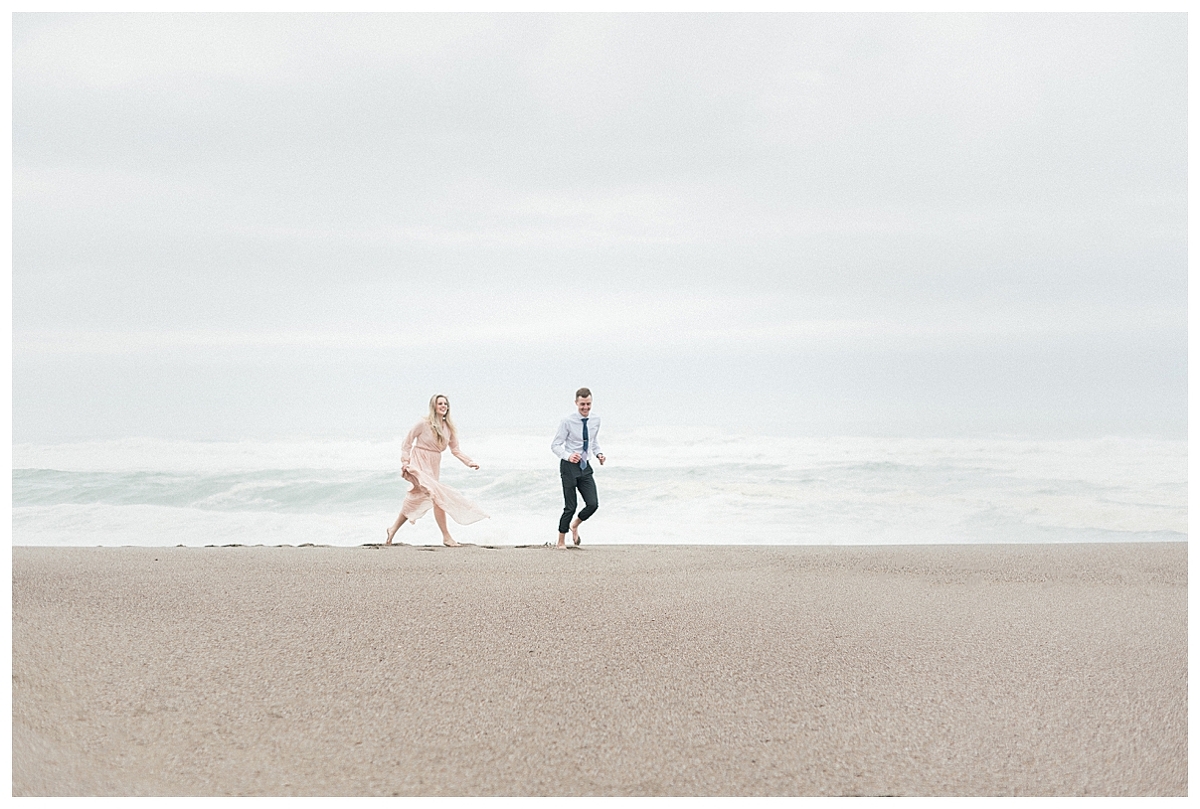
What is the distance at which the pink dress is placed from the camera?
9453mm

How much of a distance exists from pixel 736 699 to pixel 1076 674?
1682mm

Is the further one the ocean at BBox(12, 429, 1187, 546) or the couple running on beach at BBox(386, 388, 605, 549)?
the ocean at BBox(12, 429, 1187, 546)

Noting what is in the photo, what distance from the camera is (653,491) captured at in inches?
676

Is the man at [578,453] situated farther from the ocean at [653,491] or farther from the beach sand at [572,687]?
the beach sand at [572,687]

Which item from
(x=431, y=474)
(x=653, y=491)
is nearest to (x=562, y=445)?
(x=431, y=474)

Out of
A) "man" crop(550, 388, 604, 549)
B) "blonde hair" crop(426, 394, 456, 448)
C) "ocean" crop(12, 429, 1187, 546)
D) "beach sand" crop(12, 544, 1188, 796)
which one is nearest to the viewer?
"beach sand" crop(12, 544, 1188, 796)

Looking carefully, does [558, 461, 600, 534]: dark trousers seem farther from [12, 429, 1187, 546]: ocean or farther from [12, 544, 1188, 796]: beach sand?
[12, 544, 1188, 796]: beach sand

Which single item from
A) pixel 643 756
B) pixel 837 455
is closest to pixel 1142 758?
pixel 643 756

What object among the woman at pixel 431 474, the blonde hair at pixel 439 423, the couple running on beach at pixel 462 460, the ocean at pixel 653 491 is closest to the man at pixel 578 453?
the couple running on beach at pixel 462 460

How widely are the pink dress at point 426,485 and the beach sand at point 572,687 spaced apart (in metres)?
3.31

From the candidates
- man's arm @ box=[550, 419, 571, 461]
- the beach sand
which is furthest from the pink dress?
the beach sand

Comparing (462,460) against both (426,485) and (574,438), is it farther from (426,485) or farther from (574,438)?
(574,438)

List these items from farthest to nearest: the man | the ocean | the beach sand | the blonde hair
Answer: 1. the ocean
2. the blonde hair
3. the man
4. the beach sand

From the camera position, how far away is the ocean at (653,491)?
13.4 metres
